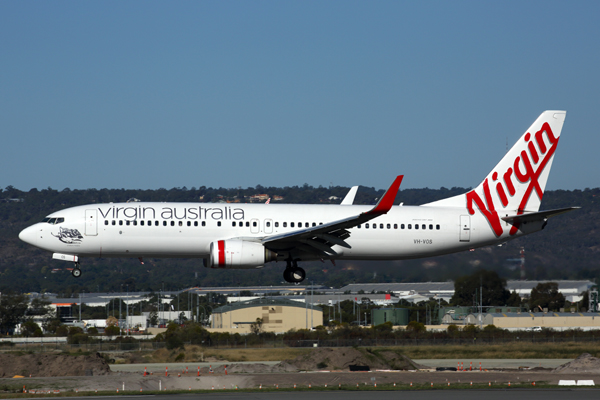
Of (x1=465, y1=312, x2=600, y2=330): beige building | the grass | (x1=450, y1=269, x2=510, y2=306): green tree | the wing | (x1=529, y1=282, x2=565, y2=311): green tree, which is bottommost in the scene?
the grass

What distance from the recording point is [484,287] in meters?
46.0

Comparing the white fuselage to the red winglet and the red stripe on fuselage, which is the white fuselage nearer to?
the red stripe on fuselage

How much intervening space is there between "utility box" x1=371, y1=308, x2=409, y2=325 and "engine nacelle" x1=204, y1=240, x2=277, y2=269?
1474 inches

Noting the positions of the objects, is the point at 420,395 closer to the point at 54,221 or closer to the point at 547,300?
the point at 54,221

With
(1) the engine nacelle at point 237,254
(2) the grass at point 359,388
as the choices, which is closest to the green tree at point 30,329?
(1) the engine nacelle at point 237,254

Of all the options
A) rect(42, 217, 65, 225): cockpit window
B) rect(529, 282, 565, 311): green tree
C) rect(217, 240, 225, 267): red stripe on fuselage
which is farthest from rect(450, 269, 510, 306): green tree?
rect(42, 217, 65, 225): cockpit window

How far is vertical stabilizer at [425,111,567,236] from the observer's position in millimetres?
38375

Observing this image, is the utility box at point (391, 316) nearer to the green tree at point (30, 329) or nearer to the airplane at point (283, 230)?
the green tree at point (30, 329)

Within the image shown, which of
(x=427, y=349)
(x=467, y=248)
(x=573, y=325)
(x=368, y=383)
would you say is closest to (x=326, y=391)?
(x=368, y=383)

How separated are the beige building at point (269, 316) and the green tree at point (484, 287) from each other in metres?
13.9

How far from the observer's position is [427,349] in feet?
156

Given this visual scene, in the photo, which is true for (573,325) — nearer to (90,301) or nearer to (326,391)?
(326,391)

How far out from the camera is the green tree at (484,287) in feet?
135

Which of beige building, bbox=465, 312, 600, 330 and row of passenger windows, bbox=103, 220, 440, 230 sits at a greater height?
row of passenger windows, bbox=103, 220, 440, 230
